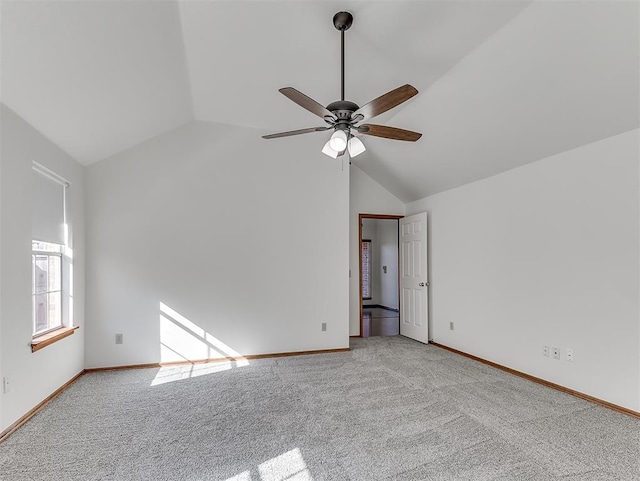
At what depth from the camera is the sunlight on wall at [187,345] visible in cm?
406

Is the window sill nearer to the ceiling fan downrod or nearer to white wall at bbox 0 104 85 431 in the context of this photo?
white wall at bbox 0 104 85 431

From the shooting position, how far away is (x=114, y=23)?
2217 mm

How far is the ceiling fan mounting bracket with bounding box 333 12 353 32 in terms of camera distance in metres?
2.39

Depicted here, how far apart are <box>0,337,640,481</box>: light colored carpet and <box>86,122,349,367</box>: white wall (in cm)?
62

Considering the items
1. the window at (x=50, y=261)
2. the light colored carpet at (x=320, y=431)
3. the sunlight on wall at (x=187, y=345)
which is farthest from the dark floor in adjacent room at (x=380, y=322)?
the window at (x=50, y=261)

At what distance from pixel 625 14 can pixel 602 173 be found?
1364 millimetres

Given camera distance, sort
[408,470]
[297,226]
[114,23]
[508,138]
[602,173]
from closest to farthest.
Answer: [408,470]
[114,23]
[602,173]
[508,138]
[297,226]

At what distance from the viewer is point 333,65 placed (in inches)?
120

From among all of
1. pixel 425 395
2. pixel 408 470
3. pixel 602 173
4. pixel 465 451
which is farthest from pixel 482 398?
pixel 602 173

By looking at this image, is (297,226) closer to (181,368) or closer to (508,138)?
(181,368)

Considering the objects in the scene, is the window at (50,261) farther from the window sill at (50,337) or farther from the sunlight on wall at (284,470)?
the sunlight on wall at (284,470)

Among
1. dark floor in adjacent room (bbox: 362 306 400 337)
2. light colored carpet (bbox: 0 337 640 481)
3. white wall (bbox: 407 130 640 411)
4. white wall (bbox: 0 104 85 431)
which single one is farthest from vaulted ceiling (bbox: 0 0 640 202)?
dark floor in adjacent room (bbox: 362 306 400 337)

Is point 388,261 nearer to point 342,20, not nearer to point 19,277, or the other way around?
point 342,20

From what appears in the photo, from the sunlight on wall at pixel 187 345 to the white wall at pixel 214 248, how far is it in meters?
0.01
